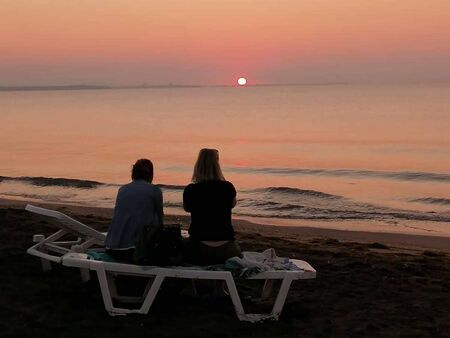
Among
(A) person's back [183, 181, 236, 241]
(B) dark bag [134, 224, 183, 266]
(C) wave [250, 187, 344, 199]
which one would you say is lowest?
(C) wave [250, 187, 344, 199]

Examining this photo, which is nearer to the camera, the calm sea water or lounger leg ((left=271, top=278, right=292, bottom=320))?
lounger leg ((left=271, top=278, right=292, bottom=320))

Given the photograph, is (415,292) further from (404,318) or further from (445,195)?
(445,195)

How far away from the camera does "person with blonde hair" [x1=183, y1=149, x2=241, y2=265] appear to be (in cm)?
581

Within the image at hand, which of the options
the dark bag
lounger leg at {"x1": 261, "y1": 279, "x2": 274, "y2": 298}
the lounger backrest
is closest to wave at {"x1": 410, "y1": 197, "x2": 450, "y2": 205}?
lounger leg at {"x1": 261, "y1": 279, "x2": 274, "y2": 298}

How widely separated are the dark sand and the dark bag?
0.48 meters

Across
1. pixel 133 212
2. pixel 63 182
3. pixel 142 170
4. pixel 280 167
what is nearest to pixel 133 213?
pixel 133 212

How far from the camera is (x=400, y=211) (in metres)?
17.3

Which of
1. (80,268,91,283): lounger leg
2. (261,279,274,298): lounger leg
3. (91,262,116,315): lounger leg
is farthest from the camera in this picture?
(80,268,91,283): lounger leg

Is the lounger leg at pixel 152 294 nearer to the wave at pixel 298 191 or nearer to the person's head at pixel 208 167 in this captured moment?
A: the person's head at pixel 208 167

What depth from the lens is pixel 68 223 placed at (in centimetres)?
656

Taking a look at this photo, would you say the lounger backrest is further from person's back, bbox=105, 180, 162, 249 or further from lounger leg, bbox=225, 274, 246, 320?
lounger leg, bbox=225, 274, 246, 320

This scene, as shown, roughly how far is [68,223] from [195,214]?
4.63ft

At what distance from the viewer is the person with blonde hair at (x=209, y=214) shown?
5.81 metres

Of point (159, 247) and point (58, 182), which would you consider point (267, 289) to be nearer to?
point (159, 247)
